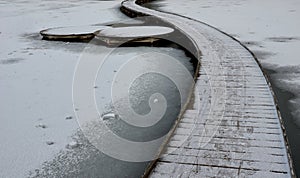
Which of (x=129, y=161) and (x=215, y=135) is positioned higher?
(x=215, y=135)

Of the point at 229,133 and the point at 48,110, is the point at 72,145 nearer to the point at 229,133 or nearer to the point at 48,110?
the point at 48,110

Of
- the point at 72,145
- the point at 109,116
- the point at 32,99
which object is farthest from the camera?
the point at 32,99

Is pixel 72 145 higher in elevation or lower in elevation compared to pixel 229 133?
lower

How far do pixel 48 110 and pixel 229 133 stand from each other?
2.25 m

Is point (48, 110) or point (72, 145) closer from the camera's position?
point (72, 145)

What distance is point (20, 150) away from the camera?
122 inches

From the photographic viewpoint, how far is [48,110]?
393 cm

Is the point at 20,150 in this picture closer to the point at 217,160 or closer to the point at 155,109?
the point at 155,109

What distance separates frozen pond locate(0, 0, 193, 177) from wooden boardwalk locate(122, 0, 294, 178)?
0.45 meters

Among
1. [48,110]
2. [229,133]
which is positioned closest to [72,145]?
[48,110]

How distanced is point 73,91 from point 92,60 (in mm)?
1607

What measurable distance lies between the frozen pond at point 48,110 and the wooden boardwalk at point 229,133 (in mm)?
446

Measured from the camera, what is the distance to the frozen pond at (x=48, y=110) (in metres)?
2.86

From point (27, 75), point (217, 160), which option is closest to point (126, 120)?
point (217, 160)
